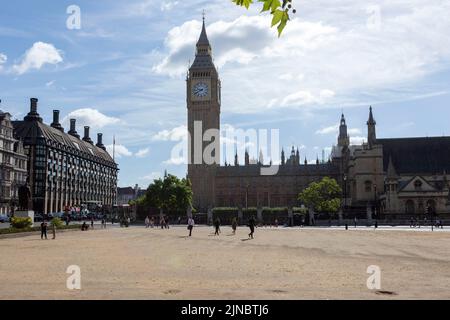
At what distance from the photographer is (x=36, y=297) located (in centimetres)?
1327

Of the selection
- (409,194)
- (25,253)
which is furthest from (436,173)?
(25,253)

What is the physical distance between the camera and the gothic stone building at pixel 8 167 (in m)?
88.1

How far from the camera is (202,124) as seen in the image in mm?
138250

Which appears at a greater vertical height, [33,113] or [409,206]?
[33,113]

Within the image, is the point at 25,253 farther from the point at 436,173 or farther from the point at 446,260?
the point at 436,173

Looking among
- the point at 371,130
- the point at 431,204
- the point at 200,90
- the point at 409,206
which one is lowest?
the point at 409,206

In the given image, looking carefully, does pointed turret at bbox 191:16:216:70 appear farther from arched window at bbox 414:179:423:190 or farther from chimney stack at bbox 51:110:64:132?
arched window at bbox 414:179:423:190

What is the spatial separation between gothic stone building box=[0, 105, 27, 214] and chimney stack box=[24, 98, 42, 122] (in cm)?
2082

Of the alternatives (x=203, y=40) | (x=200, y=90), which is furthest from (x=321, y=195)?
(x=203, y=40)

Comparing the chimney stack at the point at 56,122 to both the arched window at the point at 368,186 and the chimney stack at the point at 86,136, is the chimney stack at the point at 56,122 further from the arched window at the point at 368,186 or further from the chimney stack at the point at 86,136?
the arched window at the point at 368,186

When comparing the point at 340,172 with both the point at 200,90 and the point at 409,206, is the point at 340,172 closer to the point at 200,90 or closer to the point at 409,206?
the point at 409,206

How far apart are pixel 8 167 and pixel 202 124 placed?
60048 mm

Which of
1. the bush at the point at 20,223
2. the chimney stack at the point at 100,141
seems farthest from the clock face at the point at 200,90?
the bush at the point at 20,223

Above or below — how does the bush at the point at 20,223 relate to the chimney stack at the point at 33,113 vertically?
below
